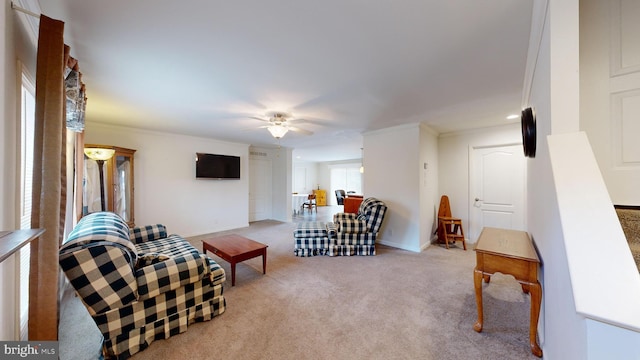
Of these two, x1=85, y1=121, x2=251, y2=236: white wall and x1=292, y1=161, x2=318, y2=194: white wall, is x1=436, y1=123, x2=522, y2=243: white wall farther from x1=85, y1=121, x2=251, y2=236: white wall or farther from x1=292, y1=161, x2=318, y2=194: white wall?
x1=292, y1=161, x2=318, y2=194: white wall

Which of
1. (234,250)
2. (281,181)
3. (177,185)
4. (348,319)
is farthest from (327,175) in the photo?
(348,319)

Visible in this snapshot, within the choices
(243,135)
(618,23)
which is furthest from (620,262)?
(243,135)

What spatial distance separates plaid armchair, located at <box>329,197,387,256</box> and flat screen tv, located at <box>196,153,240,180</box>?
3147 mm

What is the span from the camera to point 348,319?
202cm

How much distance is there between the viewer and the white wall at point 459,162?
13.8ft

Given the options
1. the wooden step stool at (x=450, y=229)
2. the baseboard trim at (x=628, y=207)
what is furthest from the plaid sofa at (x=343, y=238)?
the baseboard trim at (x=628, y=207)

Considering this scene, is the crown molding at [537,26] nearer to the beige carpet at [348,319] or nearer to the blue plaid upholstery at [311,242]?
the beige carpet at [348,319]

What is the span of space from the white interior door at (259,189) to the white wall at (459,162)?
4.72 meters

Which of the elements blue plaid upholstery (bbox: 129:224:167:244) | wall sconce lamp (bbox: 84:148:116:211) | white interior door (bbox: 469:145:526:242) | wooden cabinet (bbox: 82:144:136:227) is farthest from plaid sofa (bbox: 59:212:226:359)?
white interior door (bbox: 469:145:526:242)

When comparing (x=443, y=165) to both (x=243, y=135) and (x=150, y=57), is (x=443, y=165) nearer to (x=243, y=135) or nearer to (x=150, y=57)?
(x=243, y=135)

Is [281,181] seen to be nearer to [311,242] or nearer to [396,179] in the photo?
[311,242]

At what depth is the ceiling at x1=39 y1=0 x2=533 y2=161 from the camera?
1.37m

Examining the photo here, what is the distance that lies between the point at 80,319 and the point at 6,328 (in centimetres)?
110

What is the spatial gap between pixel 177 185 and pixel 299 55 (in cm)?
431
